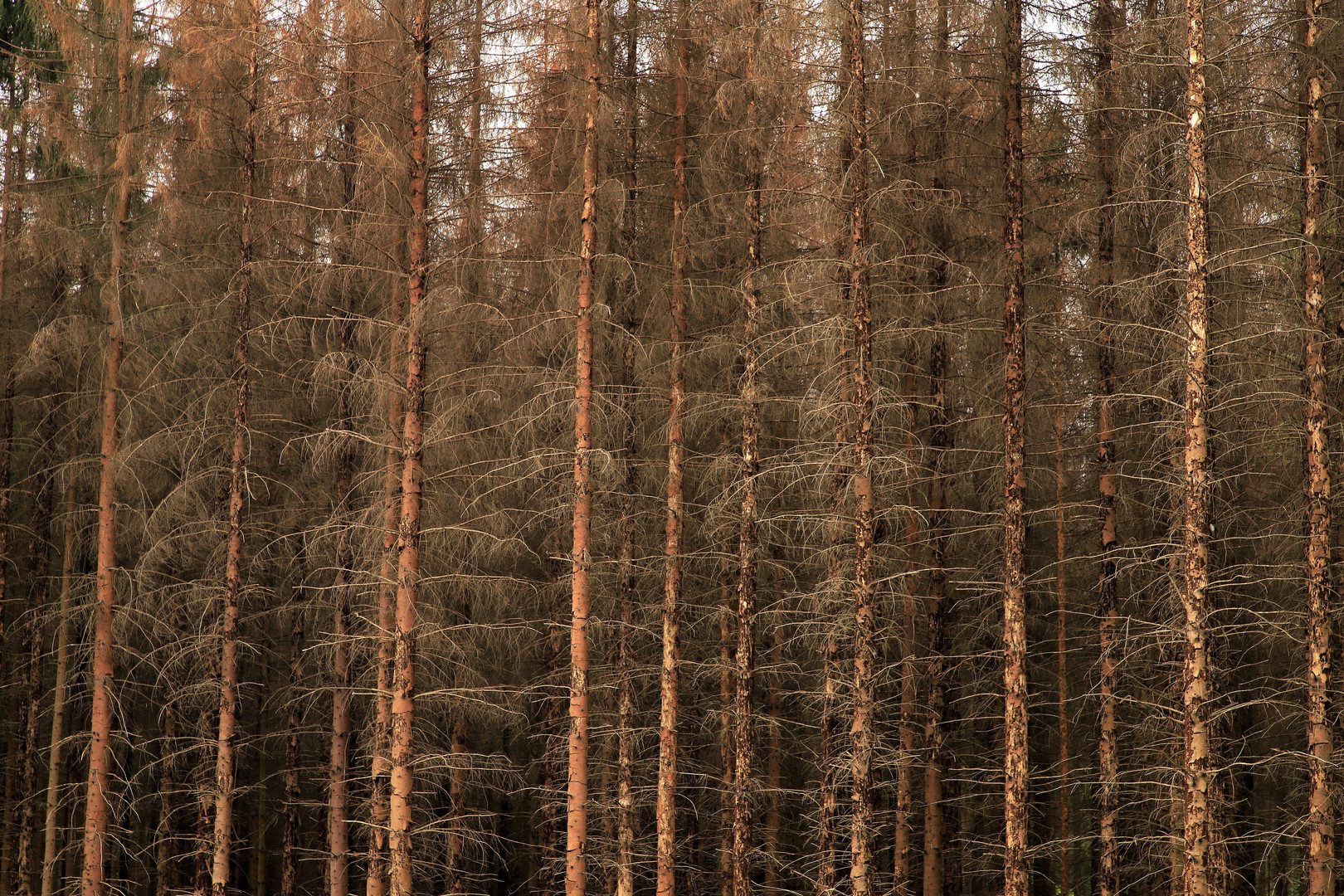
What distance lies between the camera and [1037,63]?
12.2 m

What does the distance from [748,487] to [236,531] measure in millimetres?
6558

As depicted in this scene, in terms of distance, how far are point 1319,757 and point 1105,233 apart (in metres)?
6.81

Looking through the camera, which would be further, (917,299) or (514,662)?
(514,662)

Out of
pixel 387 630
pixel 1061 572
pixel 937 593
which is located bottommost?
pixel 387 630

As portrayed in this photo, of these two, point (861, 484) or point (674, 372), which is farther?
point (674, 372)

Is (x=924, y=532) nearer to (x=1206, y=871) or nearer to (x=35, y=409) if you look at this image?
(x=1206, y=871)

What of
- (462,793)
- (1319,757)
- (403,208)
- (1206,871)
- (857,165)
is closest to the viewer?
(1206,871)

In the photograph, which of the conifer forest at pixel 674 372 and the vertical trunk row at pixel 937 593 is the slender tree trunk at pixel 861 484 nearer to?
the conifer forest at pixel 674 372

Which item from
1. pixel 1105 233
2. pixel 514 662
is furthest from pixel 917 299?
pixel 514 662

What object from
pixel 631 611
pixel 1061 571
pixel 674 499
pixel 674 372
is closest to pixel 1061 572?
pixel 1061 571

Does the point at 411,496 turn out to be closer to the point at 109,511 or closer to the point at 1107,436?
the point at 109,511

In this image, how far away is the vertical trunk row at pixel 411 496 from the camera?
419 inches

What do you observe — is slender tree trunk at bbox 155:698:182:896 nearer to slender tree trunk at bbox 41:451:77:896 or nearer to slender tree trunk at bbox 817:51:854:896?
slender tree trunk at bbox 41:451:77:896

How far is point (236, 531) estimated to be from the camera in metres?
13.1
